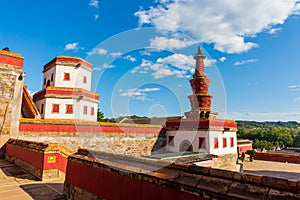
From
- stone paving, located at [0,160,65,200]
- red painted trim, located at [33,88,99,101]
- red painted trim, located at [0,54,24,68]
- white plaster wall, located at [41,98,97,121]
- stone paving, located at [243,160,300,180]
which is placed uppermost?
red painted trim, located at [0,54,24,68]

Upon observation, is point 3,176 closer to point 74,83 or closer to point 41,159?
point 41,159

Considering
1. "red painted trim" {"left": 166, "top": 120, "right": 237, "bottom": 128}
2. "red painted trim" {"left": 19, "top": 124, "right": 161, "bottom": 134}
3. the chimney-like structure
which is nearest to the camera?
"red painted trim" {"left": 19, "top": 124, "right": 161, "bottom": 134}

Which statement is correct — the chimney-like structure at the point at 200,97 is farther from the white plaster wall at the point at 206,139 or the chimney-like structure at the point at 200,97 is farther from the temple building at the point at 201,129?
the white plaster wall at the point at 206,139

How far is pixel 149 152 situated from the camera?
773 inches

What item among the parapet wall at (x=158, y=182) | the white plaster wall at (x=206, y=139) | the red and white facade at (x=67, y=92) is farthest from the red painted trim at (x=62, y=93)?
the parapet wall at (x=158, y=182)

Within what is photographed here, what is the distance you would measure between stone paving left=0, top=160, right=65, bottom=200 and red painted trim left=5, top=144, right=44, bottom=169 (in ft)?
1.62

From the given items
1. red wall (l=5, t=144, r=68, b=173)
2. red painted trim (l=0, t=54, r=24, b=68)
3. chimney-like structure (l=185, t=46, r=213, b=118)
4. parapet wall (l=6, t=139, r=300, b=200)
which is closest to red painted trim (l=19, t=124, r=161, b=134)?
red painted trim (l=0, t=54, r=24, b=68)

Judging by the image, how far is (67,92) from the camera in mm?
19641

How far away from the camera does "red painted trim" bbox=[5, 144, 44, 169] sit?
740 cm

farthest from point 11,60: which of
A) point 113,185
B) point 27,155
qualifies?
point 113,185

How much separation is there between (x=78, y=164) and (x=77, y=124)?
34.0ft

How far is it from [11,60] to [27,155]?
21.7ft

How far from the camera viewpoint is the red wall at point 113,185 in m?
3.28

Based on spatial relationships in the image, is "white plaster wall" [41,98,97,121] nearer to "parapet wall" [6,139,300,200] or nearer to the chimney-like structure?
the chimney-like structure
